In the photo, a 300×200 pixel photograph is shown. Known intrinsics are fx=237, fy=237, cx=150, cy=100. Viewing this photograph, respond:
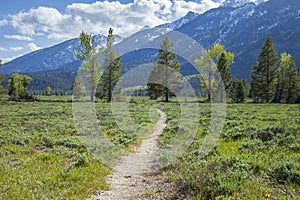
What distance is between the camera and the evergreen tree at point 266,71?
1893 inches

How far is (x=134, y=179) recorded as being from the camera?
798 cm

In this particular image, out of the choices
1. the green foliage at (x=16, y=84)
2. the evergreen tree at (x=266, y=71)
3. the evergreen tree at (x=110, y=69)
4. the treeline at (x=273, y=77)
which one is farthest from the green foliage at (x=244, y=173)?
the green foliage at (x=16, y=84)

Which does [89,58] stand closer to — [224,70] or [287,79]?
[224,70]

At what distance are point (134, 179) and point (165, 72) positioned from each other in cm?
4127

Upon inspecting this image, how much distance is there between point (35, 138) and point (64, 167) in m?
5.73

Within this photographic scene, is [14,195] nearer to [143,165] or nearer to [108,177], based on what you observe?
[108,177]

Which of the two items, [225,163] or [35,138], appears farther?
[35,138]

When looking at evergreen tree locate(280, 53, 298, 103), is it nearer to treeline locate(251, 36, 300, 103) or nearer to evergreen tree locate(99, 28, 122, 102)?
treeline locate(251, 36, 300, 103)

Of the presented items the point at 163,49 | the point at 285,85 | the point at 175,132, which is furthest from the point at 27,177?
the point at 285,85

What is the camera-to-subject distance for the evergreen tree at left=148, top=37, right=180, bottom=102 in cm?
4653

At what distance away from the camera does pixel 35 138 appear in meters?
13.3

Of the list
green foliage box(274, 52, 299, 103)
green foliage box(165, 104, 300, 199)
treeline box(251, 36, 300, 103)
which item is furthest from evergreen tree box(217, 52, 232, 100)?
green foliage box(165, 104, 300, 199)

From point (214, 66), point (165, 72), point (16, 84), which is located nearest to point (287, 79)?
point (214, 66)

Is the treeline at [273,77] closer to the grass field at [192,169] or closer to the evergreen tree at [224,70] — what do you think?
the evergreen tree at [224,70]
